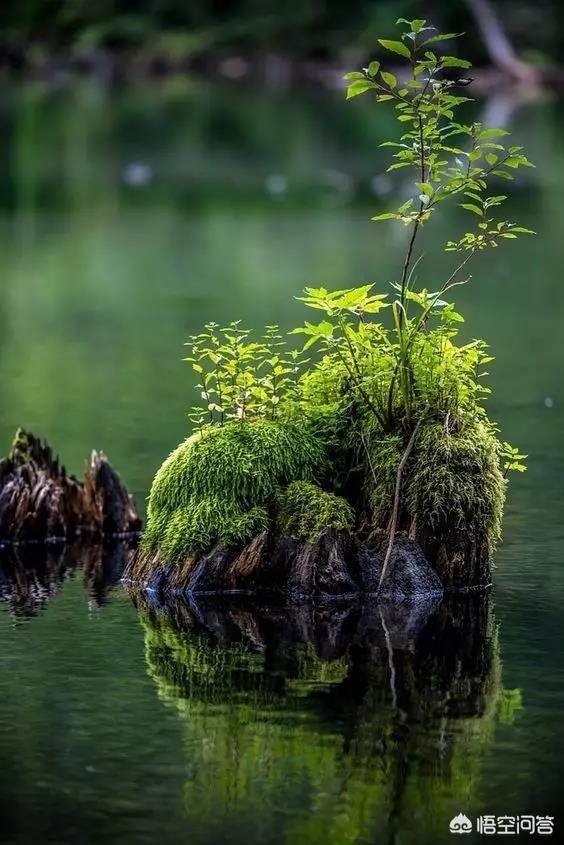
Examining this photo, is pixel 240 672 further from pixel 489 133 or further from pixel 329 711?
pixel 489 133

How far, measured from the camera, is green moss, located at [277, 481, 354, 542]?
26.1ft

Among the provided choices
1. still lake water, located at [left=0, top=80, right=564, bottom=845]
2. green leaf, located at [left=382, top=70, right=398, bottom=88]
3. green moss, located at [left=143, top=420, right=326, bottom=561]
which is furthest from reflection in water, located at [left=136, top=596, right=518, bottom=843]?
green leaf, located at [left=382, top=70, right=398, bottom=88]

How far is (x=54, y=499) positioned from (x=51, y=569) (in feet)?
2.12

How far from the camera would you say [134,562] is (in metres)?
8.49

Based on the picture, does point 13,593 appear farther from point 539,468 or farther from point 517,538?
point 539,468

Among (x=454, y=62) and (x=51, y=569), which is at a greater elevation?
(x=454, y=62)

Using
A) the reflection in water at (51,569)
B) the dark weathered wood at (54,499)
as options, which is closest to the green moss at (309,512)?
the reflection in water at (51,569)

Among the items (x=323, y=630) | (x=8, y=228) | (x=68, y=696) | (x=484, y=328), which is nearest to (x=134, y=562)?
(x=323, y=630)

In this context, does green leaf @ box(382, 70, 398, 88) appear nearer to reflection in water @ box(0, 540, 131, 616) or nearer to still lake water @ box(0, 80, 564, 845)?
still lake water @ box(0, 80, 564, 845)

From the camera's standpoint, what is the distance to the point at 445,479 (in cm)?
815

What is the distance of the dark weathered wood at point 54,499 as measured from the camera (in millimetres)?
9234

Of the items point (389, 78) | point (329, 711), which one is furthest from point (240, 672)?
point (389, 78)
